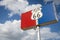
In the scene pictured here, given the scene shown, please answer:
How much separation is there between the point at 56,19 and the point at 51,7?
8.65 ft

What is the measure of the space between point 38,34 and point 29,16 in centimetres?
487

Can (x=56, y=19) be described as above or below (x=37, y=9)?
below

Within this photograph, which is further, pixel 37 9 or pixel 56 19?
pixel 37 9

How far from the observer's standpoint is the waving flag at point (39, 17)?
128ft

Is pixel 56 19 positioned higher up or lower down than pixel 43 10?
lower down

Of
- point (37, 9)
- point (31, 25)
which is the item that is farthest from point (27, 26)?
point (37, 9)

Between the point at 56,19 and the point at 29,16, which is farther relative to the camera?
the point at 29,16

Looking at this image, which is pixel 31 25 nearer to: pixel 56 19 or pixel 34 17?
pixel 34 17

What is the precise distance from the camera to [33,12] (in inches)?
1630

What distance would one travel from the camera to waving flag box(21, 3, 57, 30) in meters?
38.9

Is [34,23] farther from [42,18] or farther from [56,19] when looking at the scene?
[56,19]

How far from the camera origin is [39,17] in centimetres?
4041

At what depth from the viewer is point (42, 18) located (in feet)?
132

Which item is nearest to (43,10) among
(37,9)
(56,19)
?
(37,9)
